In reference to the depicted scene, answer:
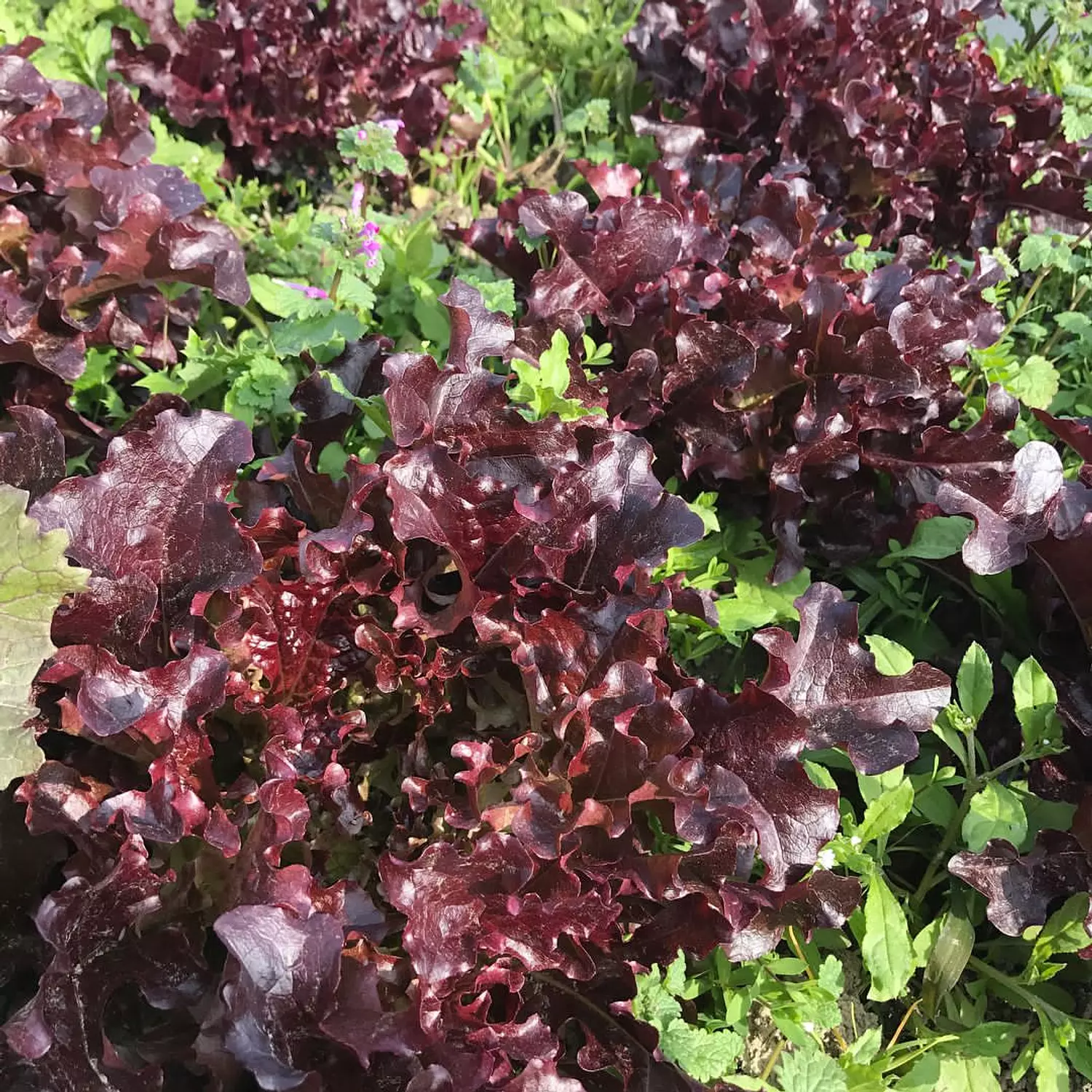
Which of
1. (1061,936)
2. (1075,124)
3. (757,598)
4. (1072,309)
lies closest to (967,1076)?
(1061,936)

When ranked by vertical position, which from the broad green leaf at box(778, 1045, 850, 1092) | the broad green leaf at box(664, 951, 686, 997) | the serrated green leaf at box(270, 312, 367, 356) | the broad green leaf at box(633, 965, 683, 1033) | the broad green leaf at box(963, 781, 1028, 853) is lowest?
the broad green leaf at box(633, 965, 683, 1033)

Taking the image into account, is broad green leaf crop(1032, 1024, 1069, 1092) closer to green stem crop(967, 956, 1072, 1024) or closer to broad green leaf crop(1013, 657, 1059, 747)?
green stem crop(967, 956, 1072, 1024)

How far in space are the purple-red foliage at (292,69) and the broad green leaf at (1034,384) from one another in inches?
86.1

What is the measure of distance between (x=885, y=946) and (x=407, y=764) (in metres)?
0.91

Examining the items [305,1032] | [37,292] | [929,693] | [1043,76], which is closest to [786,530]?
[929,693]

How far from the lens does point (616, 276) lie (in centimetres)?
237

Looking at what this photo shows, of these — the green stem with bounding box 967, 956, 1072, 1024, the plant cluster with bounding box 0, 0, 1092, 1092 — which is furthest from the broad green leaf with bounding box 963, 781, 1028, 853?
the green stem with bounding box 967, 956, 1072, 1024

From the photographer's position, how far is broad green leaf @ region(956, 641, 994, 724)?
75.2 inches

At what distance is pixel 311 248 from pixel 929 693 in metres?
Result: 2.12

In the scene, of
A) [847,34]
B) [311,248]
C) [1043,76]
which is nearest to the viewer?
[311,248]

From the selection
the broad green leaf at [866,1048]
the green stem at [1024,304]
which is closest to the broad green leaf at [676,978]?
the broad green leaf at [866,1048]

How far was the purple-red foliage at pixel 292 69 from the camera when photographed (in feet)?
10.8

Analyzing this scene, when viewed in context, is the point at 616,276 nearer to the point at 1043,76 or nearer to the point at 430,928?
the point at 430,928

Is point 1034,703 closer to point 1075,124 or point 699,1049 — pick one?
point 699,1049
